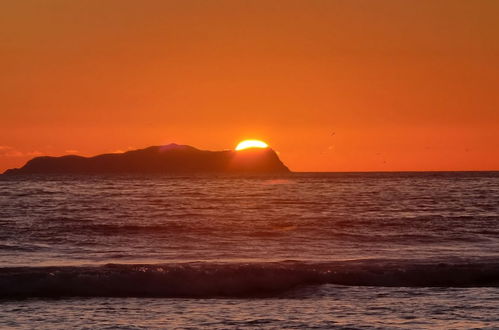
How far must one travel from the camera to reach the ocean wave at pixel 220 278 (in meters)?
23.5

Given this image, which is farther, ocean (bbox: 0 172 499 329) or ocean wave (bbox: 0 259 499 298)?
ocean wave (bbox: 0 259 499 298)

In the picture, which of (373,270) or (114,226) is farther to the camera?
(114,226)

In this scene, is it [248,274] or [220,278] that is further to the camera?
[248,274]

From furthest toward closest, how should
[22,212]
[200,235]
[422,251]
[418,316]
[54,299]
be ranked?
1. [22,212]
2. [200,235]
3. [422,251]
4. [54,299]
5. [418,316]

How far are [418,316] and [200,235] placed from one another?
25402mm

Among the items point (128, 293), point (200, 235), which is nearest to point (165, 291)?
point (128, 293)

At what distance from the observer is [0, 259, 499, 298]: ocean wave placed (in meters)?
23.5

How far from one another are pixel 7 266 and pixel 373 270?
1375 cm

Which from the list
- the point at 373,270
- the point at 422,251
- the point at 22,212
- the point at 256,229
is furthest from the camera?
the point at 22,212

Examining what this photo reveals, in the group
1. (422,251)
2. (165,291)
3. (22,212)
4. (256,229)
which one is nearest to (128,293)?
(165,291)

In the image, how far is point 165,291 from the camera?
78.1ft

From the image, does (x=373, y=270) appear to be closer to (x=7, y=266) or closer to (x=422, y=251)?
(x=422, y=251)

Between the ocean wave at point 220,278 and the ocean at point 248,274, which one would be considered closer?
the ocean at point 248,274

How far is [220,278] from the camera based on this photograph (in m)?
25.0
